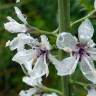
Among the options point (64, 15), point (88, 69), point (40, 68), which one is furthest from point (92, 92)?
point (64, 15)

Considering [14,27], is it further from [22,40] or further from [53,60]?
[53,60]

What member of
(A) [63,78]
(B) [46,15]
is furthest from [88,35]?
(B) [46,15]

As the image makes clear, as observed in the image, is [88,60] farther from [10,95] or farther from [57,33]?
[10,95]

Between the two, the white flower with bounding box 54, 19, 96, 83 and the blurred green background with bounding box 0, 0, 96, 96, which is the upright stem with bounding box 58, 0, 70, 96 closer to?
the white flower with bounding box 54, 19, 96, 83

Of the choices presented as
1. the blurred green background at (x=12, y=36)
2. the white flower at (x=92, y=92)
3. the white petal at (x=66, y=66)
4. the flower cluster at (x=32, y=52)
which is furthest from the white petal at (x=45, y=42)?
the blurred green background at (x=12, y=36)

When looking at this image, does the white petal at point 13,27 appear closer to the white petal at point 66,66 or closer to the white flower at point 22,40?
the white flower at point 22,40

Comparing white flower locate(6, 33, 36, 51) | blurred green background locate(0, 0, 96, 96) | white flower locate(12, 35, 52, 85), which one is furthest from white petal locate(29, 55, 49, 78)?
blurred green background locate(0, 0, 96, 96)
